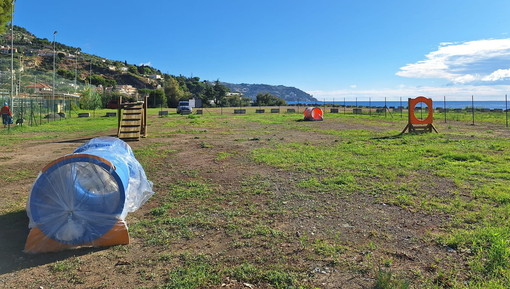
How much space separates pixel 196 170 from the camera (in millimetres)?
9305

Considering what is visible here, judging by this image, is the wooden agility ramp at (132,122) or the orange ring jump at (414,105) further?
the orange ring jump at (414,105)

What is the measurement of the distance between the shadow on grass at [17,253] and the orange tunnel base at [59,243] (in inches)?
2.7

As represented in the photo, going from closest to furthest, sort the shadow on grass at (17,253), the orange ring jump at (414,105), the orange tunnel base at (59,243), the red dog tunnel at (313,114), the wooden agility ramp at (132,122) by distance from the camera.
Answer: the shadow on grass at (17,253), the orange tunnel base at (59,243), the wooden agility ramp at (132,122), the orange ring jump at (414,105), the red dog tunnel at (313,114)

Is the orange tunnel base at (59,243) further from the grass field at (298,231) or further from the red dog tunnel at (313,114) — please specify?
the red dog tunnel at (313,114)

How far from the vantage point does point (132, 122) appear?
17.0 m

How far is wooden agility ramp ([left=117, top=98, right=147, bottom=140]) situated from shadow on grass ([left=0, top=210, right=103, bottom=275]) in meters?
11.2

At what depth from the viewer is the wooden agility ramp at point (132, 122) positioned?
1633cm

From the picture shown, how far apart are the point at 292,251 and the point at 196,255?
116 cm

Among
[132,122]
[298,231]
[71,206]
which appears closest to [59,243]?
[71,206]

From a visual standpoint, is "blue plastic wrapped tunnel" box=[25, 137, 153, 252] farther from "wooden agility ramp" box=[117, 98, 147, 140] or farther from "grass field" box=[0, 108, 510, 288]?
"wooden agility ramp" box=[117, 98, 147, 140]

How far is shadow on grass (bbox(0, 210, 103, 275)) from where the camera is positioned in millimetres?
4051

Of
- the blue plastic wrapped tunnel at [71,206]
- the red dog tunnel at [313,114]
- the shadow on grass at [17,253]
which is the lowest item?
the shadow on grass at [17,253]

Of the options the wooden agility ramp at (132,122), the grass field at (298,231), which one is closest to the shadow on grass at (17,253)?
the grass field at (298,231)

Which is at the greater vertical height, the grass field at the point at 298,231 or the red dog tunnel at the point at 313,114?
the red dog tunnel at the point at 313,114
